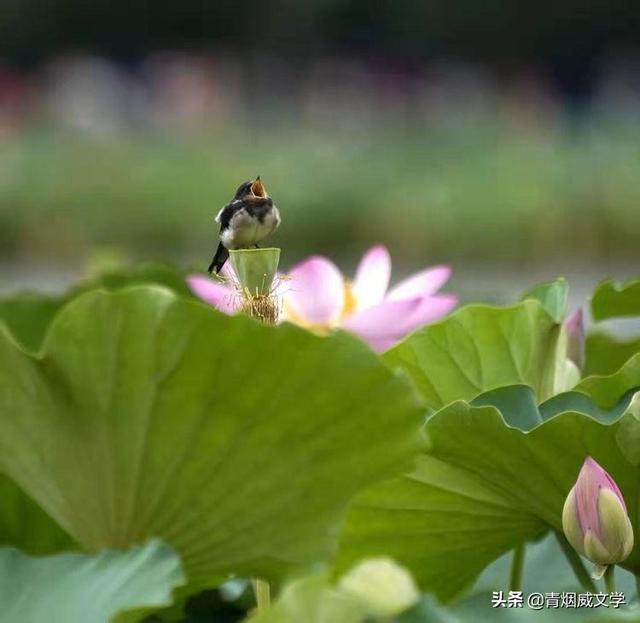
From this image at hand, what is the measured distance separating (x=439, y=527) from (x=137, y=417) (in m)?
0.13

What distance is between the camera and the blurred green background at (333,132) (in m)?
6.78

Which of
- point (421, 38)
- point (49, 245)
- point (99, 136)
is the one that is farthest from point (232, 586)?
point (421, 38)

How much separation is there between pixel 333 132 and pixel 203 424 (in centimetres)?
908

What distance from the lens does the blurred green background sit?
22.2 ft

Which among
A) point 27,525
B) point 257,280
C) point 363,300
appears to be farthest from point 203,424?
point 363,300

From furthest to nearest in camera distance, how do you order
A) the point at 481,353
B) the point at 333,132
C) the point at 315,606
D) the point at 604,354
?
the point at 333,132, the point at 604,354, the point at 481,353, the point at 315,606

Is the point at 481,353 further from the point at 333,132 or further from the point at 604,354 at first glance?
the point at 333,132

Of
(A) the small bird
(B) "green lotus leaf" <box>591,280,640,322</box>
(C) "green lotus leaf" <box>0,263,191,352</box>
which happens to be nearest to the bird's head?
(A) the small bird

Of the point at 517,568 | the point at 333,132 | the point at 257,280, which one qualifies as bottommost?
the point at 517,568

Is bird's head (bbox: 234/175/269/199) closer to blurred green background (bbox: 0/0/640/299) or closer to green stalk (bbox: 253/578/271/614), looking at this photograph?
green stalk (bbox: 253/578/271/614)

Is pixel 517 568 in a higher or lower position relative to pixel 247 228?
lower

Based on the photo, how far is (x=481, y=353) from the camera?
24.5 inches

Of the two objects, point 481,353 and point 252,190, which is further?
point 481,353

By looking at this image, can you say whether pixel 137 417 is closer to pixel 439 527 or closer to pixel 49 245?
pixel 439 527
